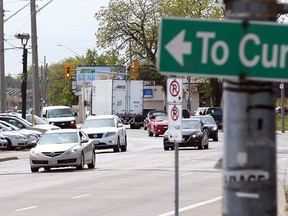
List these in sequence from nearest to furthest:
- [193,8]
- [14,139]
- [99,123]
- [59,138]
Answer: [59,138]
[99,123]
[14,139]
[193,8]

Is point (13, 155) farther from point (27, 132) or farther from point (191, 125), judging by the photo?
point (191, 125)

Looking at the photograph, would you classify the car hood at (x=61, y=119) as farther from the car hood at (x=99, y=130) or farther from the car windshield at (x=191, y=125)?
the car windshield at (x=191, y=125)

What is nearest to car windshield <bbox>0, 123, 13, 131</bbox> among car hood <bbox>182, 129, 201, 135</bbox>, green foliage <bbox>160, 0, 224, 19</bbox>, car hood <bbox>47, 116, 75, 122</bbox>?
car hood <bbox>182, 129, 201, 135</bbox>

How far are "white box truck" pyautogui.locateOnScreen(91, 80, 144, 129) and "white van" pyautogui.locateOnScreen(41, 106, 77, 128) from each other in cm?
477

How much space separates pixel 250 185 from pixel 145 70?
87257mm

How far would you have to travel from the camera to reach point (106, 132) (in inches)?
1577

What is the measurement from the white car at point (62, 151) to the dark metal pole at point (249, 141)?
2449cm

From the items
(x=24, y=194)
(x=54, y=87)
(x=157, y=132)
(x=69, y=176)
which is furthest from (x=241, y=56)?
(x=54, y=87)

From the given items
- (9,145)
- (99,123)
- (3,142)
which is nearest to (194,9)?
(9,145)

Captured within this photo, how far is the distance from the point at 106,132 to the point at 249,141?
35.3 m

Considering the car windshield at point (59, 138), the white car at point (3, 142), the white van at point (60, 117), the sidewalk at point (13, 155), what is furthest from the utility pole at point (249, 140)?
the white van at point (60, 117)

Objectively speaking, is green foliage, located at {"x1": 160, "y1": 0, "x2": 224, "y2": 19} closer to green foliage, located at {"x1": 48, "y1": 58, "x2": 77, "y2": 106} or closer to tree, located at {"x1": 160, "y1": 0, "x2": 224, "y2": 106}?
tree, located at {"x1": 160, "y1": 0, "x2": 224, "y2": 106}

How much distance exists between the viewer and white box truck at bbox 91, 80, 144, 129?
68.9 metres

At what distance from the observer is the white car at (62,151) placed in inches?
1156
